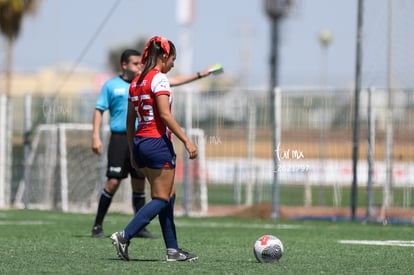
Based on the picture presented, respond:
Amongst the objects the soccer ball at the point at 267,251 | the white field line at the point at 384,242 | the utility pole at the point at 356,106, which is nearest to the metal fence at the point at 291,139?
the utility pole at the point at 356,106

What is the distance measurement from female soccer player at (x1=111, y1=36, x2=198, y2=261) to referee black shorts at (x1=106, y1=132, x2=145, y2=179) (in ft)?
10.7

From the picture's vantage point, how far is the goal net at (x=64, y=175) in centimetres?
2228

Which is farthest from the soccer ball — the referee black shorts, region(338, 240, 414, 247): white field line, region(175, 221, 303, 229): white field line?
region(175, 221, 303, 229): white field line

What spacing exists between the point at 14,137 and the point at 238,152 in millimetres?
4639

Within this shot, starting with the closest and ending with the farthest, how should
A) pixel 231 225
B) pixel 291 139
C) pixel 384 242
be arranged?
pixel 384 242 < pixel 231 225 < pixel 291 139

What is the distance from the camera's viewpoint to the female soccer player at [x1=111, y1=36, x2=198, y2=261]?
1010 centimetres

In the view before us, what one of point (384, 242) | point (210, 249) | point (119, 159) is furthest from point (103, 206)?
point (384, 242)

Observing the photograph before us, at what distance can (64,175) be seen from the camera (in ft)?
74.3

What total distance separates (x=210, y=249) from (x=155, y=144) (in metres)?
2.21

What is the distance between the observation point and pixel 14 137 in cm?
2325

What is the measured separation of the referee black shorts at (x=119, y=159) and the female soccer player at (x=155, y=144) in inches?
129

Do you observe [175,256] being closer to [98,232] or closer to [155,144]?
[155,144]

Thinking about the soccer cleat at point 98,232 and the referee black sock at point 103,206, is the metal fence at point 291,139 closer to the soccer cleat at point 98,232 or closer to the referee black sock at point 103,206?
the referee black sock at point 103,206

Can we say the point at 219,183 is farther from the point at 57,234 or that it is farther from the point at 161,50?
the point at 161,50
